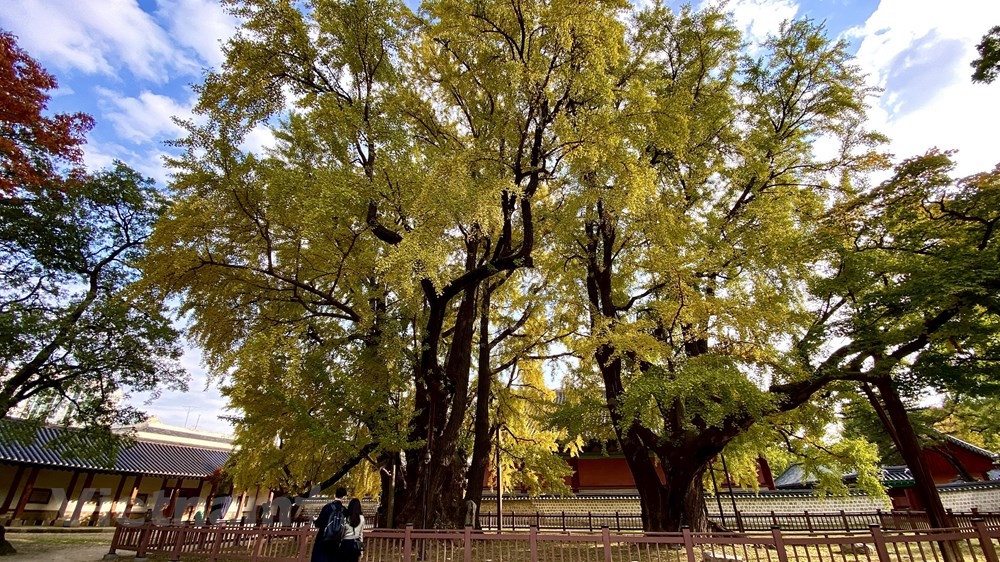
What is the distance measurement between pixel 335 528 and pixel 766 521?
21.9 meters

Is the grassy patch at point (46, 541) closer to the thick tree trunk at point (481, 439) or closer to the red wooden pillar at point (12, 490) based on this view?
the red wooden pillar at point (12, 490)

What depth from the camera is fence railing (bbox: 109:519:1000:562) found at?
22.9 ft

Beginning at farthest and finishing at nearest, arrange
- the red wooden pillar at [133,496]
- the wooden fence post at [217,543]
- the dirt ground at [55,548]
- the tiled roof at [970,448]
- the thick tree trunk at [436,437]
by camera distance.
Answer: the tiled roof at [970,448]
the red wooden pillar at [133,496]
the dirt ground at [55,548]
the thick tree trunk at [436,437]
the wooden fence post at [217,543]

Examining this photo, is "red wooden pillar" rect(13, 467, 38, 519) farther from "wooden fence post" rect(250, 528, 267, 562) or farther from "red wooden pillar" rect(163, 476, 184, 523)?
"wooden fence post" rect(250, 528, 267, 562)

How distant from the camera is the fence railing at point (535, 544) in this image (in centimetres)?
699

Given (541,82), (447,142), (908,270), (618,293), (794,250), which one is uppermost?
(447,142)

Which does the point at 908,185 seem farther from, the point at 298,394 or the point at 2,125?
the point at 2,125

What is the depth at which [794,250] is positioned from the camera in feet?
35.3

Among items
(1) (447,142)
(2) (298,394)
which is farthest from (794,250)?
(2) (298,394)

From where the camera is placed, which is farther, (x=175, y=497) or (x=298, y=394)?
Answer: (x=175, y=497)

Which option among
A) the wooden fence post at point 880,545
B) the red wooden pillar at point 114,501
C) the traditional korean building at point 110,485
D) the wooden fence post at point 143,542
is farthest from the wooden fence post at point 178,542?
the red wooden pillar at point 114,501

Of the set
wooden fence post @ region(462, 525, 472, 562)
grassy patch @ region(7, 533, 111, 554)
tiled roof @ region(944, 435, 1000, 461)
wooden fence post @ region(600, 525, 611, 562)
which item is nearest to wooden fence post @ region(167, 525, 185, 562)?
grassy patch @ region(7, 533, 111, 554)

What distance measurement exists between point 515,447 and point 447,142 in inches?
449

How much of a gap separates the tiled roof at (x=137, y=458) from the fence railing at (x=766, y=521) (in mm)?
17787
